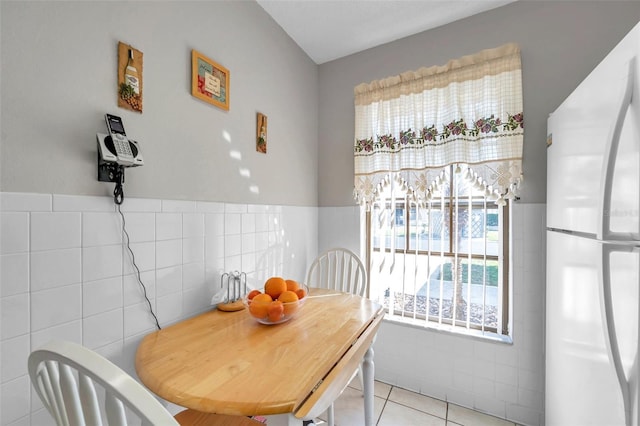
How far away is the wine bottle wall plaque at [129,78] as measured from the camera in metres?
1.06

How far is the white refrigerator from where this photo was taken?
0.76 metres

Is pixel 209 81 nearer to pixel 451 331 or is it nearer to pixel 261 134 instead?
pixel 261 134

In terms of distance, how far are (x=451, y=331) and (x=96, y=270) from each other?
212cm

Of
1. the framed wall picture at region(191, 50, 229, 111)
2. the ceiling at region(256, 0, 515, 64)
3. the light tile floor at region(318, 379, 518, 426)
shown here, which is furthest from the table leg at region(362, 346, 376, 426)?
the ceiling at region(256, 0, 515, 64)

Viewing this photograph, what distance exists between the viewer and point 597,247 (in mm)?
928

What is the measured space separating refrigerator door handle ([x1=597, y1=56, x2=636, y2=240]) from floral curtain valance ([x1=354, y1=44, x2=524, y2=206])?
0.93 m

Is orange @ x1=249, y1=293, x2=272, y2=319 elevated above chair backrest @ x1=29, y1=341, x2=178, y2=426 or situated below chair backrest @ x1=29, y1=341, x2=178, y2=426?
below

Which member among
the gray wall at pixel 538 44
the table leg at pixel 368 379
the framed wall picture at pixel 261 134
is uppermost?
the gray wall at pixel 538 44

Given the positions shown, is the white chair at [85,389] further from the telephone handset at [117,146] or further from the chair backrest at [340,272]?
the chair backrest at [340,272]

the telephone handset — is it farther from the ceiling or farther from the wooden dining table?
the ceiling

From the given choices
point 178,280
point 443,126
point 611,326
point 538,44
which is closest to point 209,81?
point 178,280

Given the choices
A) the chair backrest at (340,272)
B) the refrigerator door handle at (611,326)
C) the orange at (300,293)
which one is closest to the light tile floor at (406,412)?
the chair backrest at (340,272)

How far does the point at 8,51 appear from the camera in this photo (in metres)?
0.79

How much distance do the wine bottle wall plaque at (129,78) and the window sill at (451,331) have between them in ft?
7.07
